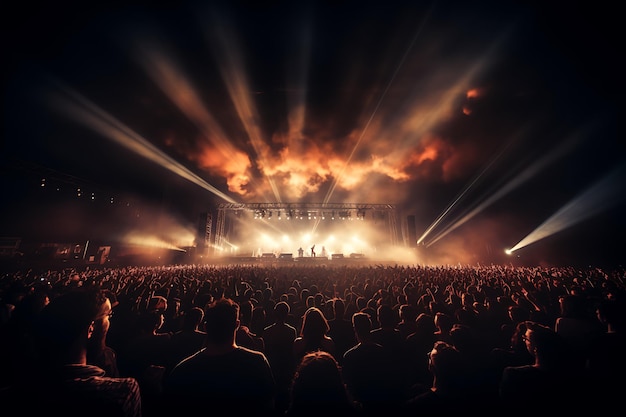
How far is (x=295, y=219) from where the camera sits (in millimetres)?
37469

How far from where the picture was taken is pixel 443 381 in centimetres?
210

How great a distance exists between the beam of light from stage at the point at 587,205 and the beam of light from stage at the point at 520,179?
2893 millimetres

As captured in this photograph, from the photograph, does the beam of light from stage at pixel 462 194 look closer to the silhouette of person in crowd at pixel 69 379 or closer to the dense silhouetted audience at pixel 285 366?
the dense silhouetted audience at pixel 285 366

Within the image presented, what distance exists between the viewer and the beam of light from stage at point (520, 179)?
50.4ft

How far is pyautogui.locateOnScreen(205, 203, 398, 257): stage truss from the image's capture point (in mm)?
26141

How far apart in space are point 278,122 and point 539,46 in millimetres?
15331

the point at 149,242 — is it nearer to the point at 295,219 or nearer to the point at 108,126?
the point at 108,126

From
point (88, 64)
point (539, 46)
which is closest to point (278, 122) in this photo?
point (88, 64)

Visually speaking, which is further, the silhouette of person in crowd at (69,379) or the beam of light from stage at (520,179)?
the beam of light from stage at (520,179)

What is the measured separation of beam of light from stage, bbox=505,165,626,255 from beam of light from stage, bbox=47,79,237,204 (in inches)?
1285

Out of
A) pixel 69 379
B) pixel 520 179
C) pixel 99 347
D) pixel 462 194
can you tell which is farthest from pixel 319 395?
pixel 462 194

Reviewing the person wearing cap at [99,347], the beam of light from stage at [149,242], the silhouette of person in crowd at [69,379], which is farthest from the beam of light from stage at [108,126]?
the silhouette of person in crowd at [69,379]

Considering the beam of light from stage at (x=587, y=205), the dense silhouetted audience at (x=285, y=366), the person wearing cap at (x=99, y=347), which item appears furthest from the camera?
the beam of light from stage at (x=587, y=205)

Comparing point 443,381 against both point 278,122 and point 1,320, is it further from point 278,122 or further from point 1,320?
point 278,122
